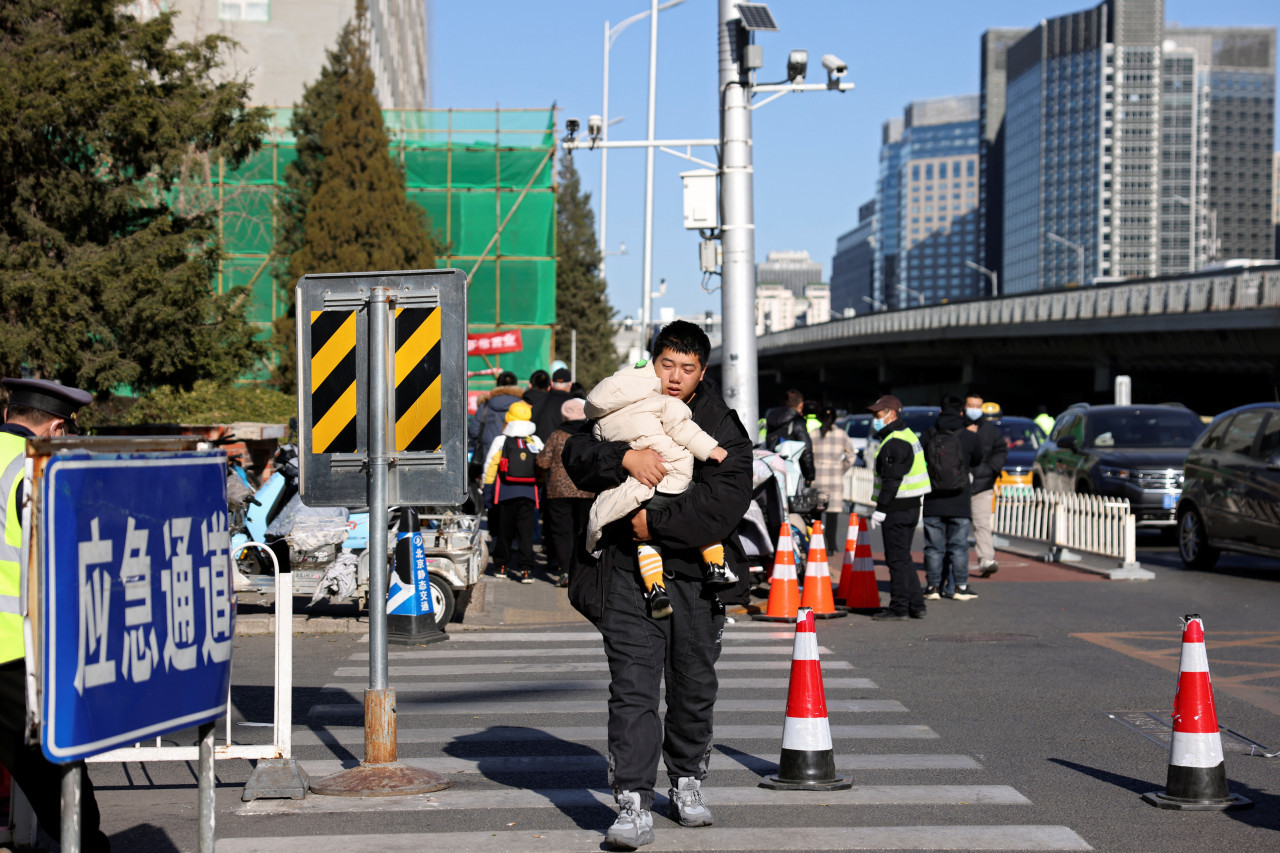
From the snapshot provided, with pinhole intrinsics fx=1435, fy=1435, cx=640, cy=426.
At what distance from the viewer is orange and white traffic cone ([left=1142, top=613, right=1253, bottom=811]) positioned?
602 centimetres

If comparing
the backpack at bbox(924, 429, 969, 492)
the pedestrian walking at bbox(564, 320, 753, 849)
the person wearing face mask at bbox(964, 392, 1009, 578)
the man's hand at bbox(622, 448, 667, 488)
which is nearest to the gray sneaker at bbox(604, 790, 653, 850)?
the pedestrian walking at bbox(564, 320, 753, 849)

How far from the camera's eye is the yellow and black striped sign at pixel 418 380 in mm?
6531

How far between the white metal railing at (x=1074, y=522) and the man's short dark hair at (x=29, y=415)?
Answer: 41.8ft

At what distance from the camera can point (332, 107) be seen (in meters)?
41.3

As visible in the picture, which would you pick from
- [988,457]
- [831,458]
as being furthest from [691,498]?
[831,458]

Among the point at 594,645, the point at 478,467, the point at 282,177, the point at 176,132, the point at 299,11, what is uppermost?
the point at 299,11

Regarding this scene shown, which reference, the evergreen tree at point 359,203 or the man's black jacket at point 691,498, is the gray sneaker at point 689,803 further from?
the evergreen tree at point 359,203

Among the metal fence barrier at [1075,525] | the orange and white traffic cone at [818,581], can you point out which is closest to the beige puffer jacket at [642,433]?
the orange and white traffic cone at [818,581]

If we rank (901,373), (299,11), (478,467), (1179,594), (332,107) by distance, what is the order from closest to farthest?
1. (1179,594)
2. (478,467)
3. (332,107)
4. (299,11)
5. (901,373)

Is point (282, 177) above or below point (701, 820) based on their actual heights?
above

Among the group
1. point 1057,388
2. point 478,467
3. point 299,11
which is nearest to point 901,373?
point 1057,388

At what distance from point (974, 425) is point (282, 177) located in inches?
1230

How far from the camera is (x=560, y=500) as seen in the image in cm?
1356

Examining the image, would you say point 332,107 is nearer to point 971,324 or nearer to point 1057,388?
point 971,324
